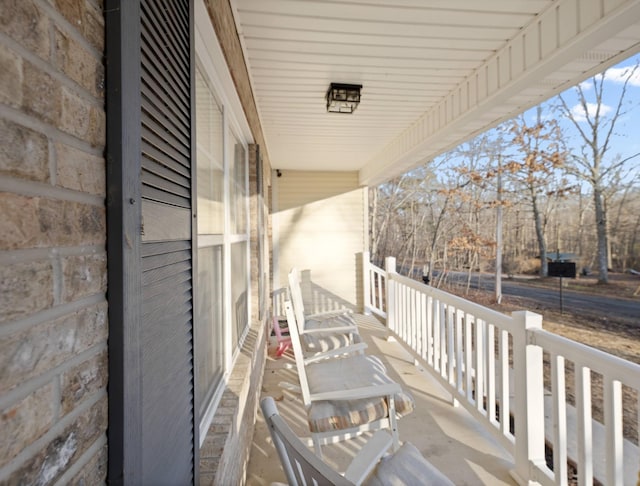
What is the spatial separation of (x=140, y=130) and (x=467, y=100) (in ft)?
8.78

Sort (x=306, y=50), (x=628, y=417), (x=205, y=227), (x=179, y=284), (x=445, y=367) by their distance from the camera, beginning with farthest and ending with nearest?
(x=628, y=417), (x=445, y=367), (x=306, y=50), (x=205, y=227), (x=179, y=284)

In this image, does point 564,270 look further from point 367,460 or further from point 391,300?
point 367,460

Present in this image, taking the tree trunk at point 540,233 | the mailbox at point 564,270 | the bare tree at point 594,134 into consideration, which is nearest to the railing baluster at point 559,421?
the mailbox at point 564,270

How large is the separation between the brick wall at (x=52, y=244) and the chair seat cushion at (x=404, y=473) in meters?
1.03

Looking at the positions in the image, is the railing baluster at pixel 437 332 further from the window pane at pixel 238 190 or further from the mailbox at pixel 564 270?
the mailbox at pixel 564 270

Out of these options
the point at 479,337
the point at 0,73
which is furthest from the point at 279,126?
the point at 0,73

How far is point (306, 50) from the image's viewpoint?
2.23 metres

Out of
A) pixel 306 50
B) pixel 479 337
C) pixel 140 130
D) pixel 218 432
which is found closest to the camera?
pixel 140 130

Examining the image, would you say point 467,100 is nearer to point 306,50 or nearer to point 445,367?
point 306,50

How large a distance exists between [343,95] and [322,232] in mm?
3594

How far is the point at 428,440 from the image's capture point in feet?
7.99

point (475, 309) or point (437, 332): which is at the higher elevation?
point (475, 309)

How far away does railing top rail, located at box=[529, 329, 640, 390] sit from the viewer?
139 cm

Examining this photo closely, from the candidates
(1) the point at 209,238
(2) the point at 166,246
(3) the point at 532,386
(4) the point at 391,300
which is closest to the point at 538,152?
(4) the point at 391,300
